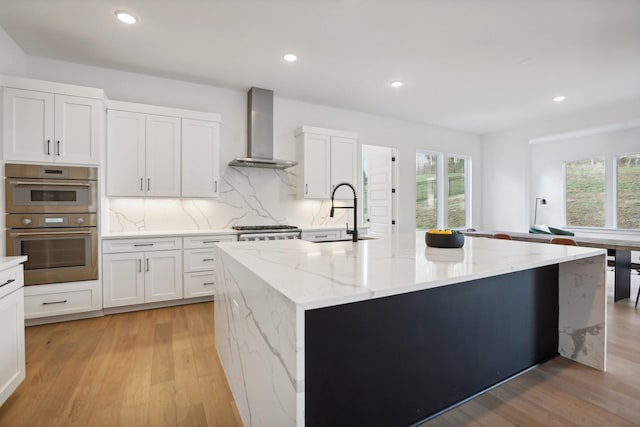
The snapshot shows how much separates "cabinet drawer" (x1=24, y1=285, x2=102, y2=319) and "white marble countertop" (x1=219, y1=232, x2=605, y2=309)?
2071mm

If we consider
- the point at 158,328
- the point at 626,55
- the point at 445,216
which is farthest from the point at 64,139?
the point at 445,216

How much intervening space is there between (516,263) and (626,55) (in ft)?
11.7

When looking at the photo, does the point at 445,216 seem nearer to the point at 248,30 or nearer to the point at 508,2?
the point at 508,2

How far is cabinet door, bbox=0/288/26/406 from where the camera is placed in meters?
1.70

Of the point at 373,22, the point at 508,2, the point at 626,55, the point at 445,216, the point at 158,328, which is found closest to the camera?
the point at 508,2

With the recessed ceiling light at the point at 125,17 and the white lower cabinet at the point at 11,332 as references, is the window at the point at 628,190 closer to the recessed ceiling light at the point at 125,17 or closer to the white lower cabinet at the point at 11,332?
the recessed ceiling light at the point at 125,17

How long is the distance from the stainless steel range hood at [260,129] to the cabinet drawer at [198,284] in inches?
59.2

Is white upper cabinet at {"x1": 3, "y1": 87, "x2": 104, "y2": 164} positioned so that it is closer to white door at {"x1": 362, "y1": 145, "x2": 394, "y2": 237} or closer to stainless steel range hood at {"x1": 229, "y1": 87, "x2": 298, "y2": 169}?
stainless steel range hood at {"x1": 229, "y1": 87, "x2": 298, "y2": 169}

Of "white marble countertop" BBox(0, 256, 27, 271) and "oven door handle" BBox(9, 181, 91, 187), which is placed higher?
"oven door handle" BBox(9, 181, 91, 187)

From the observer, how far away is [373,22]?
273 centimetres

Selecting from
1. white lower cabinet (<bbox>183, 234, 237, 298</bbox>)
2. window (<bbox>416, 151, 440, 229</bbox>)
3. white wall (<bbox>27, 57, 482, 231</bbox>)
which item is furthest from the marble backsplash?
window (<bbox>416, 151, 440, 229</bbox>)

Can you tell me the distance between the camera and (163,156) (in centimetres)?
363

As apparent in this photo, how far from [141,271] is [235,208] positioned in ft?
4.60

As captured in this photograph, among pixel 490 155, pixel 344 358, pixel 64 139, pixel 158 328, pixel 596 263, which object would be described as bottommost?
pixel 158 328
